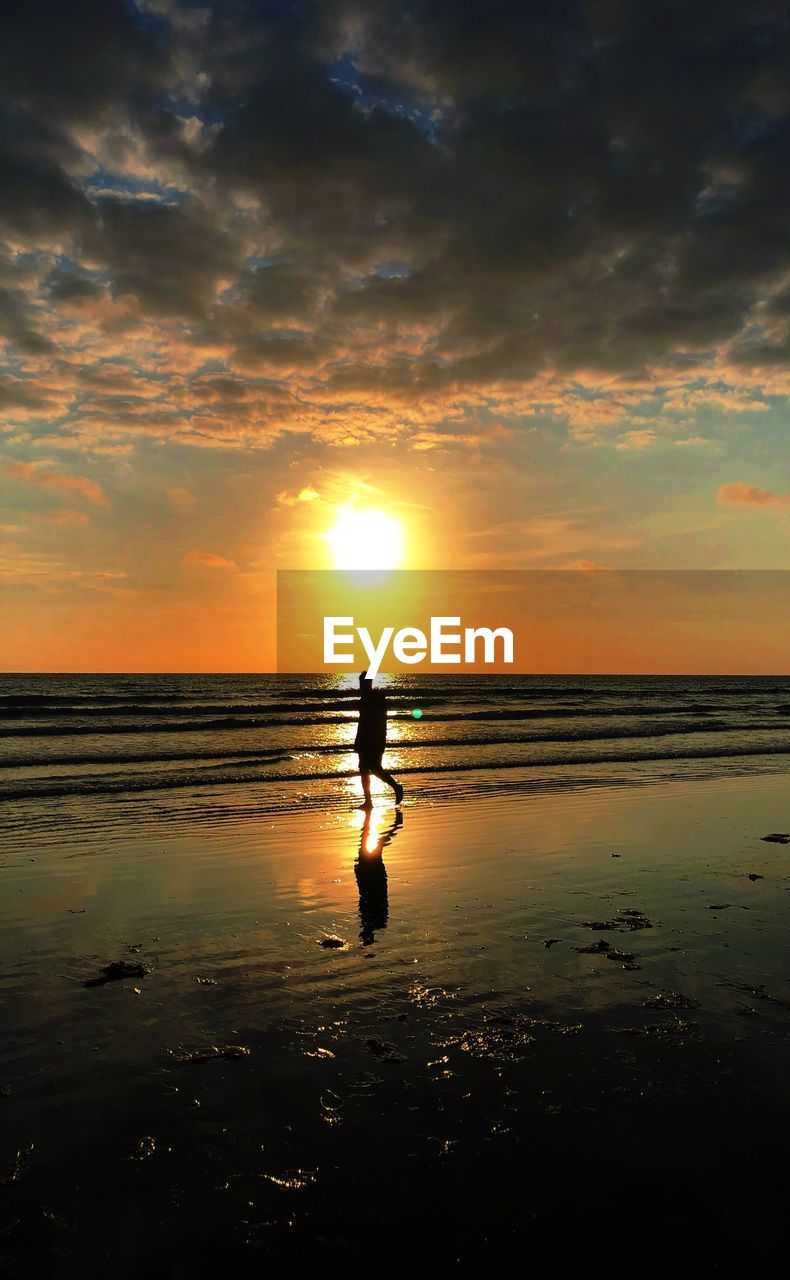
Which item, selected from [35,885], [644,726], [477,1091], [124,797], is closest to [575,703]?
[644,726]

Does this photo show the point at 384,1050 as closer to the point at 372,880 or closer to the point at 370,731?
the point at 372,880

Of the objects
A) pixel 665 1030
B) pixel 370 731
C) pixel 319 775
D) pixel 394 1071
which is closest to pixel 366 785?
pixel 370 731

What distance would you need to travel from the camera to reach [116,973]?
684cm

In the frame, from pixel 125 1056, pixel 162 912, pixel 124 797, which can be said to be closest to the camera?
pixel 125 1056

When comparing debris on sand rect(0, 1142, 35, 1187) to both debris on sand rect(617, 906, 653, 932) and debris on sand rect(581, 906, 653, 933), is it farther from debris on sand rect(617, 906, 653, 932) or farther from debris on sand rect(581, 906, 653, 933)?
debris on sand rect(617, 906, 653, 932)

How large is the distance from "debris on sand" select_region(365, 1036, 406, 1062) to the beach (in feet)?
0.09

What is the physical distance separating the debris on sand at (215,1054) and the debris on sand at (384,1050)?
2.66 feet

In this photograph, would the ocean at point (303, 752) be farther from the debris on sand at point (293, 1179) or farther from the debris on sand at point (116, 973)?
the debris on sand at point (293, 1179)

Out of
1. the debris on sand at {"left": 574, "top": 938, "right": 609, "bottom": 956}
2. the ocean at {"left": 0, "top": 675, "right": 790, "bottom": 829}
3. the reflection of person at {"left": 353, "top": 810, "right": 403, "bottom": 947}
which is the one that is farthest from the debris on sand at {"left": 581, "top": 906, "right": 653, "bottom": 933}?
the ocean at {"left": 0, "top": 675, "right": 790, "bottom": 829}

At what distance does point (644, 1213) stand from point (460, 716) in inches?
1723

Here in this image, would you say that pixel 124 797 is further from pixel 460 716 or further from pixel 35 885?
pixel 460 716

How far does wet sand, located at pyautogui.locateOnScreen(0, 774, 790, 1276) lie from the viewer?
3568 millimetres

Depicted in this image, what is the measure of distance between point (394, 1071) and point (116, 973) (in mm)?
3061

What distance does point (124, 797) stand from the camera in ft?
59.3
